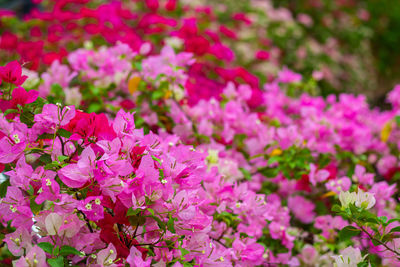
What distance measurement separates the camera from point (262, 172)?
158cm

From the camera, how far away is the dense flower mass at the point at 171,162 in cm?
89

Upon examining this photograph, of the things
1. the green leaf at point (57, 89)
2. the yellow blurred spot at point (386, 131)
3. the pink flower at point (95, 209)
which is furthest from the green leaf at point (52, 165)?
the yellow blurred spot at point (386, 131)

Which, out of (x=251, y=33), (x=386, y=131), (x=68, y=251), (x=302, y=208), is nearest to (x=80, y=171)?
(x=68, y=251)

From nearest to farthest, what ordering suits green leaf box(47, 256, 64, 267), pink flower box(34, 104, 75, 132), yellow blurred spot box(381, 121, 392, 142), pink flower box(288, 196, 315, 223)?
green leaf box(47, 256, 64, 267) < pink flower box(34, 104, 75, 132) < pink flower box(288, 196, 315, 223) < yellow blurred spot box(381, 121, 392, 142)

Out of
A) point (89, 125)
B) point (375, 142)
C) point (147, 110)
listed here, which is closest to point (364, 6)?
point (375, 142)

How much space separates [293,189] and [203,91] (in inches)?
25.6

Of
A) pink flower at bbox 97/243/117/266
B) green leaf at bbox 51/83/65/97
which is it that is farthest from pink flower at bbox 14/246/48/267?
green leaf at bbox 51/83/65/97

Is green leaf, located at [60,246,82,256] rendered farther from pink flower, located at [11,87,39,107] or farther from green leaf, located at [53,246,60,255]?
pink flower, located at [11,87,39,107]

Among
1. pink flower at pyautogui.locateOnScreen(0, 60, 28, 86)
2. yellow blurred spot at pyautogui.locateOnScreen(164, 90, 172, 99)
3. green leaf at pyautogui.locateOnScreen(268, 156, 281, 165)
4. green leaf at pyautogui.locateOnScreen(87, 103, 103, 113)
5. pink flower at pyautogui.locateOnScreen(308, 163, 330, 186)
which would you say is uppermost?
pink flower at pyautogui.locateOnScreen(0, 60, 28, 86)

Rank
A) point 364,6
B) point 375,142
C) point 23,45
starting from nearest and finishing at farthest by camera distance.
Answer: point 375,142, point 23,45, point 364,6

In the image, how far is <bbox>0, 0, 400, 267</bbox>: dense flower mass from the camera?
89 cm

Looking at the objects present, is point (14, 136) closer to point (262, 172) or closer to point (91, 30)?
point (262, 172)

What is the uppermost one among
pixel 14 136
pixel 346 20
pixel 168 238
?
pixel 14 136

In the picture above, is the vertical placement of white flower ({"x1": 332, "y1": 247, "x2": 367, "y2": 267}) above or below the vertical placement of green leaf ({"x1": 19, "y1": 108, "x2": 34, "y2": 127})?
below
